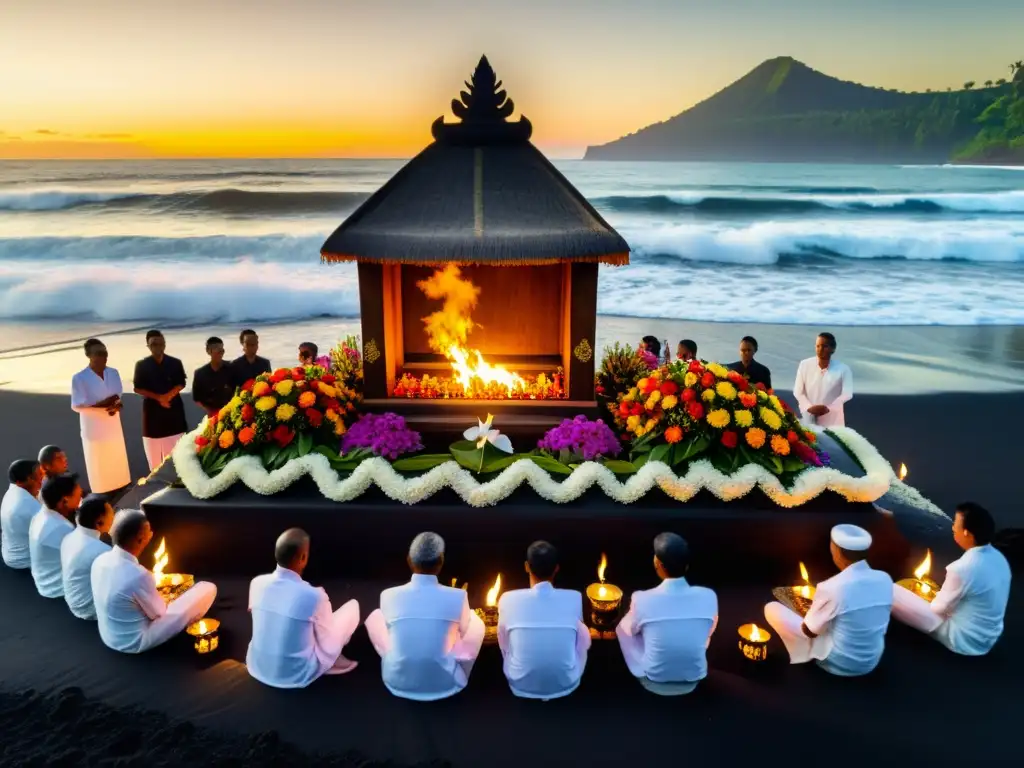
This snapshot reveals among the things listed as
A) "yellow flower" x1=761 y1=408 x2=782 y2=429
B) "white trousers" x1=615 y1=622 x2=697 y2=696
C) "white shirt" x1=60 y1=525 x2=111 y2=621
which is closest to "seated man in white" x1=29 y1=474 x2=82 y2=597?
"white shirt" x1=60 y1=525 x2=111 y2=621

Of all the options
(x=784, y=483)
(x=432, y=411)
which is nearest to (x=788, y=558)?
(x=784, y=483)

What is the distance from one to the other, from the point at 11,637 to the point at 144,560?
1.11m

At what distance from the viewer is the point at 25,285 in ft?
72.1

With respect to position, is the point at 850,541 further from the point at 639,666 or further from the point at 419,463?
the point at 419,463

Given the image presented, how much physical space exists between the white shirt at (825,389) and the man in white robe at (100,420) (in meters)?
6.83

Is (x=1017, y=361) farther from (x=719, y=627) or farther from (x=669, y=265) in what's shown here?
(x=669, y=265)

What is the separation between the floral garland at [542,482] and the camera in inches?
230

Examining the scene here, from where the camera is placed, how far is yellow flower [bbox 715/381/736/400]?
242 inches

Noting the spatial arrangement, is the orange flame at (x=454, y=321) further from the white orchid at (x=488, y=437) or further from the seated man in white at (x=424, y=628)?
the seated man in white at (x=424, y=628)

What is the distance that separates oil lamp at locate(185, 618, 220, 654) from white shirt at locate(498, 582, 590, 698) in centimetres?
192

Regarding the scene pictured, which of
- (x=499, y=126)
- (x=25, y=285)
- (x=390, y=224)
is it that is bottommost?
(x=25, y=285)

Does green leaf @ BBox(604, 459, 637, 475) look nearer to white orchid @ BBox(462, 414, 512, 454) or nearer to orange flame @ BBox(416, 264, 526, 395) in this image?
white orchid @ BBox(462, 414, 512, 454)

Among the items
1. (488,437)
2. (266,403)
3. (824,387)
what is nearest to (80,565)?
(266,403)

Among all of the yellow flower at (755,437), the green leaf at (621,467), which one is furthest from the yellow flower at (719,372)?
the green leaf at (621,467)
